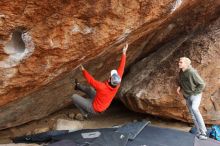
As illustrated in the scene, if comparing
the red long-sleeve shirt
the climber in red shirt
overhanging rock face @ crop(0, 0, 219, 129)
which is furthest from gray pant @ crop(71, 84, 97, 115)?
overhanging rock face @ crop(0, 0, 219, 129)

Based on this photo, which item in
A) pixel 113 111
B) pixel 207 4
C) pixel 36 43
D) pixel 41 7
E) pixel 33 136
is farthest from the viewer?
pixel 113 111

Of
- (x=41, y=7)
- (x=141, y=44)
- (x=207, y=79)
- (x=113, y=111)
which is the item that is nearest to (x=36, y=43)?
(x=41, y=7)

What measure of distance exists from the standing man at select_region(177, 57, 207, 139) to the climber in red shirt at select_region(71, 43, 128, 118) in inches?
45.0

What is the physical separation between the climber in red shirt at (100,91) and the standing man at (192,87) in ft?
3.75

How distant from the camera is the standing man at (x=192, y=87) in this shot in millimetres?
6766

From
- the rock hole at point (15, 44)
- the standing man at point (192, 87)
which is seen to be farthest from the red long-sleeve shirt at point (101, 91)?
the rock hole at point (15, 44)

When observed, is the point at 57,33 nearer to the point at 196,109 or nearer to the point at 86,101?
the point at 86,101

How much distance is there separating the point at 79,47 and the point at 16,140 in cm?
299

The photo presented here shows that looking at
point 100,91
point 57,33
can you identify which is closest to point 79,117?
point 100,91

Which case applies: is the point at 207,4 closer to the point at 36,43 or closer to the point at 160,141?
the point at 160,141

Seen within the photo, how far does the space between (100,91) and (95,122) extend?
2991 millimetres

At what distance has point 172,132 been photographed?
7.38 meters

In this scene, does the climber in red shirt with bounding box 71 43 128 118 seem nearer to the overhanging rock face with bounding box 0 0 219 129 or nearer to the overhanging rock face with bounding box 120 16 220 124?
the overhanging rock face with bounding box 0 0 219 129

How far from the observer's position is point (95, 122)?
31.2ft
